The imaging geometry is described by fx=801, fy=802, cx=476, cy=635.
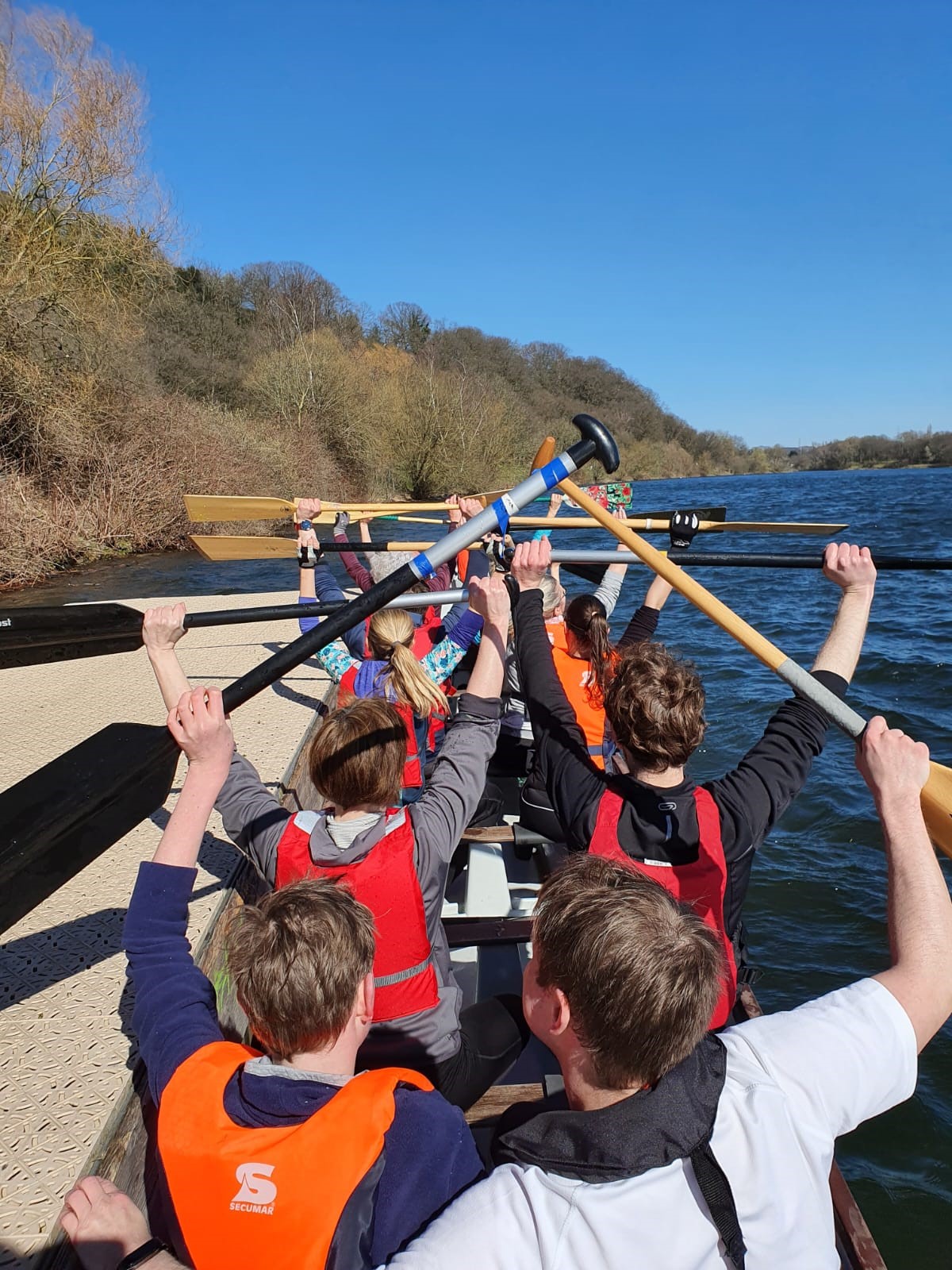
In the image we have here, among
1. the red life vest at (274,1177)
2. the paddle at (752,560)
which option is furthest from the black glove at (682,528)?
the red life vest at (274,1177)

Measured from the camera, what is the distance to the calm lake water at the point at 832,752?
2.92 m

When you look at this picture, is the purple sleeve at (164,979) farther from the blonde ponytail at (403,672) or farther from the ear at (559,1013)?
the blonde ponytail at (403,672)

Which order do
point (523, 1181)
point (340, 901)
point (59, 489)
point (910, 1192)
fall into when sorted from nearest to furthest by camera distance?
point (523, 1181), point (340, 901), point (910, 1192), point (59, 489)

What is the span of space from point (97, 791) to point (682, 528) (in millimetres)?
2864

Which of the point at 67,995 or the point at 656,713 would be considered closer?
the point at 656,713

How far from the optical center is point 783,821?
5.50 m

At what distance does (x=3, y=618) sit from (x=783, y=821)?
4988 millimetres

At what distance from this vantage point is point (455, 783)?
2.02 metres

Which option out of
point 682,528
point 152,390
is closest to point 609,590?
point 682,528

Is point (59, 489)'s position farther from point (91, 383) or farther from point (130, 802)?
point (130, 802)

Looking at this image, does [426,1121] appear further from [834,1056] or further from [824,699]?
[824,699]

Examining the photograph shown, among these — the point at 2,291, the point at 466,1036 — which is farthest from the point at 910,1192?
the point at 2,291

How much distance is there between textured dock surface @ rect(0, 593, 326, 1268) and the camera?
1602 mm

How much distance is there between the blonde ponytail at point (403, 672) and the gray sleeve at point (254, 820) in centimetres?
117
